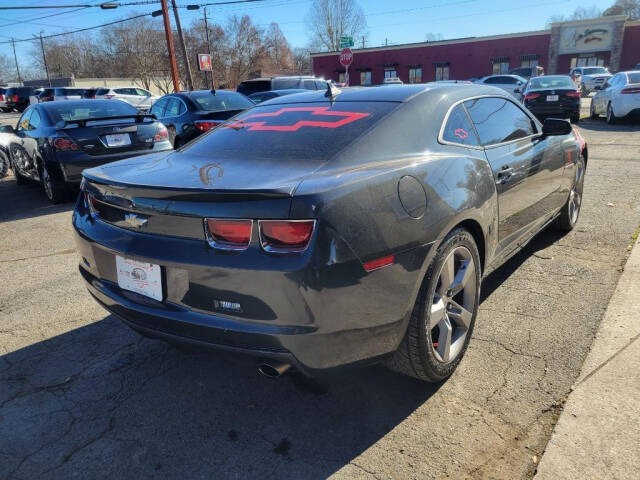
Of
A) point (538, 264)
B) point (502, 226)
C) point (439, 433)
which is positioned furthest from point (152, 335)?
point (538, 264)

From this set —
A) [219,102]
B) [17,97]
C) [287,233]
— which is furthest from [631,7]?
[287,233]

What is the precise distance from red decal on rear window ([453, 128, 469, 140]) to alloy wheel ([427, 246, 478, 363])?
27.1 inches

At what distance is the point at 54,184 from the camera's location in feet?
22.2

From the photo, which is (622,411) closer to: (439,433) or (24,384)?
(439,433)

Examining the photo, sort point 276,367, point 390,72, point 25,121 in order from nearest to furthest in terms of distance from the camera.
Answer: point 276,367 → point 25,121 → point 390,72

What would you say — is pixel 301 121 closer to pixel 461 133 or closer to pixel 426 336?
pixel 461 133

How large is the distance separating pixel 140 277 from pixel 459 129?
193 centimetres

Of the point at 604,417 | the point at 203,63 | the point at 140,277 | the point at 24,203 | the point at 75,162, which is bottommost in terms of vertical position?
the point at 24,203

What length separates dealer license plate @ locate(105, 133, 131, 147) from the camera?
6.66 metres

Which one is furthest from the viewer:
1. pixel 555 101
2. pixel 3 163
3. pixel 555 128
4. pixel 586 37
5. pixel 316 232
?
pixel 586 37

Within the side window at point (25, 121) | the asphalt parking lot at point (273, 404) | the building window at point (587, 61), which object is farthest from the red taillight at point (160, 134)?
the building window at point (587, 61)

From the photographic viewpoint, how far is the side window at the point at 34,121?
723 cm

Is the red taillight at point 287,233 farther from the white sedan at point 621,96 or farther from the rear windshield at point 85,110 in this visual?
the white sedan at point 621,96

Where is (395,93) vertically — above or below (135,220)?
above
